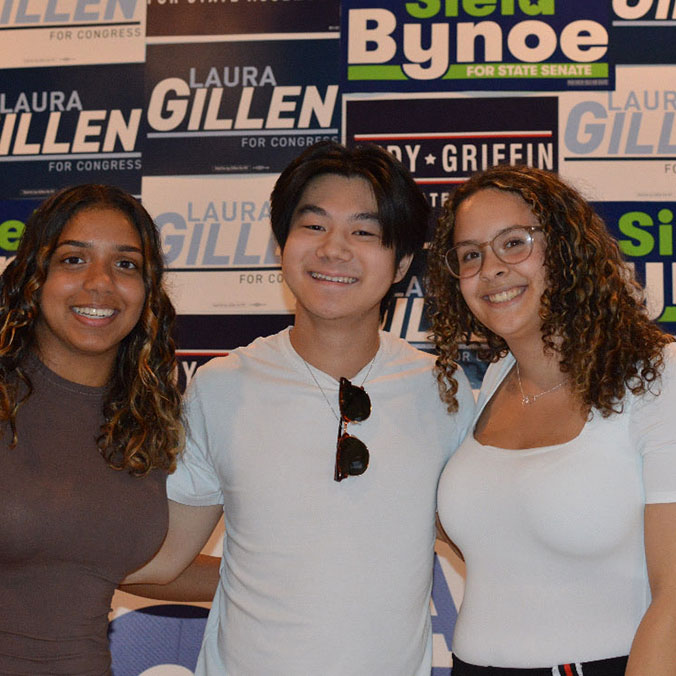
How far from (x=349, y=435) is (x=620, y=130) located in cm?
189

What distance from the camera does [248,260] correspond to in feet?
10.3

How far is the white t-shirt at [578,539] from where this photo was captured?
1.61 meters

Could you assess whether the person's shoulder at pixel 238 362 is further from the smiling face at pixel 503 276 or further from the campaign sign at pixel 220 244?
the campaign sign at pixel 220 244

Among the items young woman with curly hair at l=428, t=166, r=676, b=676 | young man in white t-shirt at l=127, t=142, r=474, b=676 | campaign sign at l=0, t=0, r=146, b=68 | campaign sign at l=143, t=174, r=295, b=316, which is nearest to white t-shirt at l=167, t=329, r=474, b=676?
young man in white t-shirt at l=127, t=142, r=474, b=676

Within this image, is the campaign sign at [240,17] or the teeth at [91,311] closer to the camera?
the teeth at [91,311]

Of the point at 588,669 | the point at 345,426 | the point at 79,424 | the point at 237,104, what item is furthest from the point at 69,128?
the point at 588,669

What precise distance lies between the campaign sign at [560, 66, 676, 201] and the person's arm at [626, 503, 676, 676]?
1.77 meters

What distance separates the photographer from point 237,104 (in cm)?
315

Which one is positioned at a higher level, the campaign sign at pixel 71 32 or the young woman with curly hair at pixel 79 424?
the campaign sign at pixel 71 32

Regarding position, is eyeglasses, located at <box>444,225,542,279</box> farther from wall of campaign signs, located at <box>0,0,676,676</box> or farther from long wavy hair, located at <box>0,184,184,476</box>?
wall of campaign signs, located at <box>0,0,676,676</box>

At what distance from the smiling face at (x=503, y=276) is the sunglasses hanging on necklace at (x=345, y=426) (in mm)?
353

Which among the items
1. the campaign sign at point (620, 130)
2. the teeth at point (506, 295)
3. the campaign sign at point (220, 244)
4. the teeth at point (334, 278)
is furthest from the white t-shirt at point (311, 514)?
the campaign sign at point (620, 130)

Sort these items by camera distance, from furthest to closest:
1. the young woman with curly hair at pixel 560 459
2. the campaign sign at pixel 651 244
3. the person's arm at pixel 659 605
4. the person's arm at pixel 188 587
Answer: the campaign sign at pixel 651 244
the person's arm at pixel 188 587
the young woman with curly hair at pixel 560 459
the person's arm at pixel 659 605

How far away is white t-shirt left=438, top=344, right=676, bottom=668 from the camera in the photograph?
161 cm
